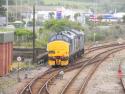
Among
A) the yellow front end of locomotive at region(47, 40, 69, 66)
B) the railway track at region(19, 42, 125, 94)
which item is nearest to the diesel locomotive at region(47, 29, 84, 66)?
the yellow front end of locomotive at region(47, 40, 69, 66)

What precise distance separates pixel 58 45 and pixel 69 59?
2218 mm

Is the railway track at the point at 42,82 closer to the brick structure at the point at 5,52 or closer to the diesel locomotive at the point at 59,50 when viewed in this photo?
the diesel locomotive at the point at 59,50

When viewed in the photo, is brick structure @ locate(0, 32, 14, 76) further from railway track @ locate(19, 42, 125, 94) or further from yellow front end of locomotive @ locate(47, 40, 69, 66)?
yellow front end of locomotive @ locate(47, 40, 69, 66)

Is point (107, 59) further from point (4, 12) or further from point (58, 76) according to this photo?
point (4, 12)

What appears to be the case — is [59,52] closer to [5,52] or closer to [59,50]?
[59,50]

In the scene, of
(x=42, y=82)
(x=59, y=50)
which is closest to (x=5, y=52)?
(x=42, y=82)

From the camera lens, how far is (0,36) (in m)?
32.3

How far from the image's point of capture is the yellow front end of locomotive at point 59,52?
124 feet

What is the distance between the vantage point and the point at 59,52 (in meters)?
38.0

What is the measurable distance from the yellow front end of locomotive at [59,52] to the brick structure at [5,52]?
13.0ft

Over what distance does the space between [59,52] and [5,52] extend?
18.5 ft

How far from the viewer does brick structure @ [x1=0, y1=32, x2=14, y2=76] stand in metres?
32.7

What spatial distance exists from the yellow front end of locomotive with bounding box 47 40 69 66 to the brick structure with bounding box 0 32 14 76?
13.0ft

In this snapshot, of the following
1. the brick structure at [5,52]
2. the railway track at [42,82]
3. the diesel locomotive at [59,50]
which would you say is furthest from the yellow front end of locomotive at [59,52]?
the brick structure at [5,52]
